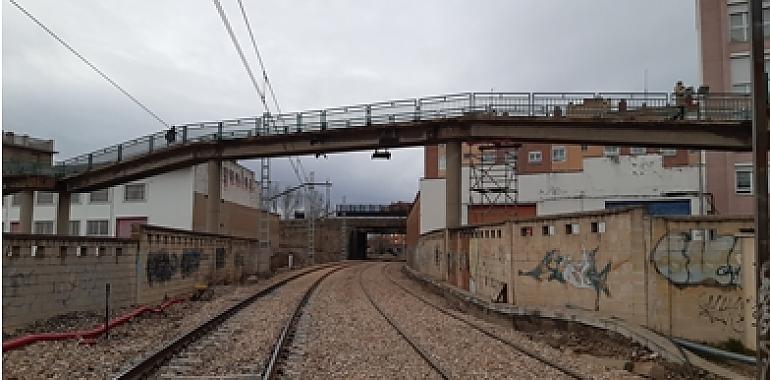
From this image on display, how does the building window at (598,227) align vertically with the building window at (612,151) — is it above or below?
below

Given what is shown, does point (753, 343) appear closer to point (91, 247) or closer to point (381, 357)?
point (381, 357)

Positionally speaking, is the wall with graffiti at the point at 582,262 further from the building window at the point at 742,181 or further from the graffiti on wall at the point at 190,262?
the building window at the point at 742,181

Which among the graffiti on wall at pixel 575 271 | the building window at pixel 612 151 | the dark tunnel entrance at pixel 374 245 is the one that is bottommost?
the dark tunnel entrance at pixel 374 245

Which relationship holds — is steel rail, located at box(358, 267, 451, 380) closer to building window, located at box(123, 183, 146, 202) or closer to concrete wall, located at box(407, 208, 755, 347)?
concrete wall, located at box(407, 208, 755, 347)

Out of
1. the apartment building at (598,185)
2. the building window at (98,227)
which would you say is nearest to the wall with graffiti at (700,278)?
the apartment building at (598,185)

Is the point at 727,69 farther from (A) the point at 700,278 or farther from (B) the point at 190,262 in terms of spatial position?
(B) the point at 190,262

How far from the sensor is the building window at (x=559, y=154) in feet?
170

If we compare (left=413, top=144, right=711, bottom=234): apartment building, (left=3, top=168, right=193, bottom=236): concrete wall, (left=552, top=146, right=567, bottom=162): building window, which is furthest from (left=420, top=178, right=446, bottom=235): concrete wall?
(left=3, top=168, right=193, bottom=236): concrete wall

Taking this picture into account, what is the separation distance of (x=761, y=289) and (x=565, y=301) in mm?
8628

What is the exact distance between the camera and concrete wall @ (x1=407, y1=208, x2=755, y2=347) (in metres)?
11.1

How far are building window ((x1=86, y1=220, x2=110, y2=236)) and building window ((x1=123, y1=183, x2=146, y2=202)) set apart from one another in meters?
2.63

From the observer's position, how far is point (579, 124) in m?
26.9

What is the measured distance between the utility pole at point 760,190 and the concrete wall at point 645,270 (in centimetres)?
528

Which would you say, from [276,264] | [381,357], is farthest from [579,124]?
[276,264]
